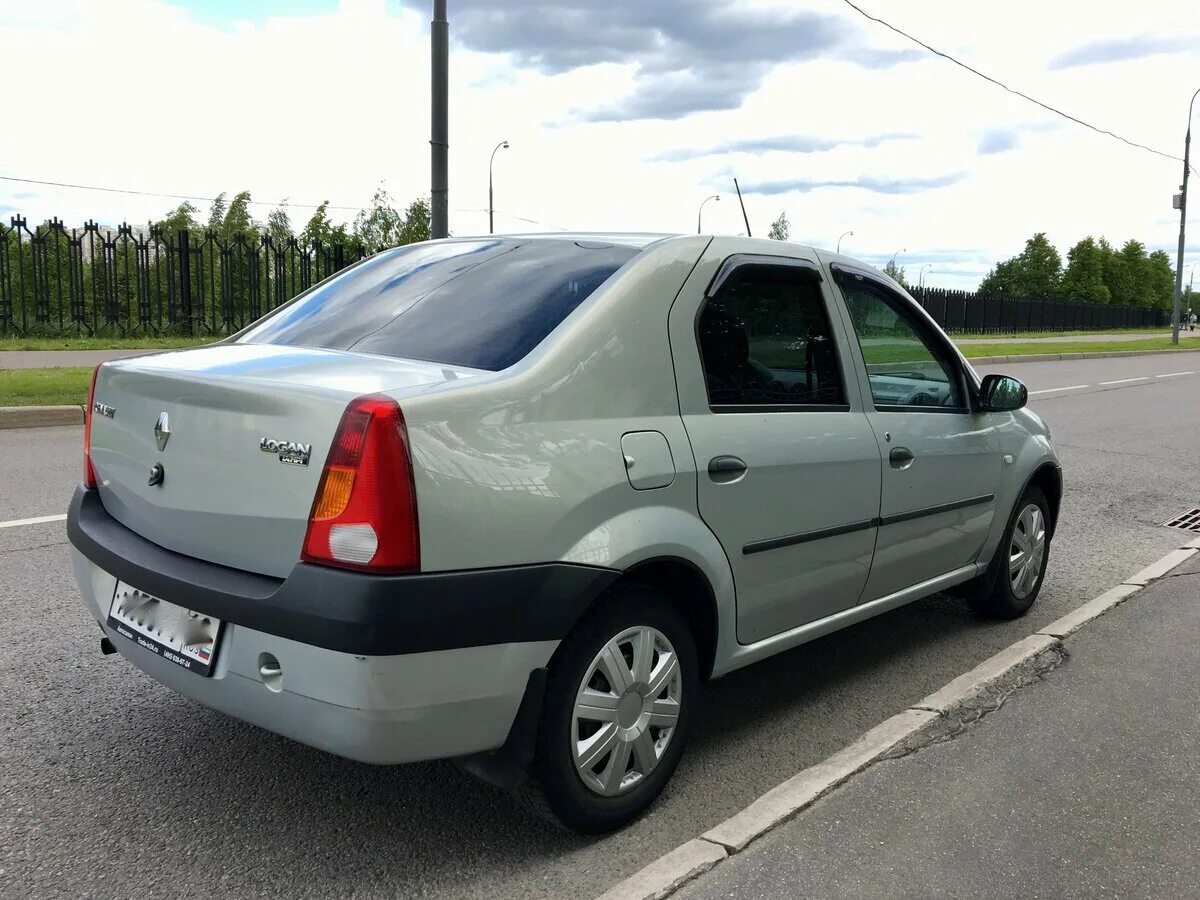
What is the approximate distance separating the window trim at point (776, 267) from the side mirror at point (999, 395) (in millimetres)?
1008

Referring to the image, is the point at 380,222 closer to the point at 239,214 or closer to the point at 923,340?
the point at 239,214

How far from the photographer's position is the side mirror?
4.35 metres

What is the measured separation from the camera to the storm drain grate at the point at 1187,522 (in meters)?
7.21

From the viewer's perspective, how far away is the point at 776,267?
137 inches

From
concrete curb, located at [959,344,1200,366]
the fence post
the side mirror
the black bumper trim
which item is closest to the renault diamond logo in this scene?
the black bumper trim

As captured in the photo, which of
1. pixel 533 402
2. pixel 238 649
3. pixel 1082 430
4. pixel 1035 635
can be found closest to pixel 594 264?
pixel 533 402

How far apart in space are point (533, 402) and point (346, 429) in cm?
46

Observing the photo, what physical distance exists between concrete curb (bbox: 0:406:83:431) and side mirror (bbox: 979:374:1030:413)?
30.5 feet

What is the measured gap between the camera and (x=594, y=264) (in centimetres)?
314

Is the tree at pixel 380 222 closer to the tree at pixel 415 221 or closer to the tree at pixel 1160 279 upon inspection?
the tree at pixel 415 221

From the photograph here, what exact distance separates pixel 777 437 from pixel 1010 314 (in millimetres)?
58384

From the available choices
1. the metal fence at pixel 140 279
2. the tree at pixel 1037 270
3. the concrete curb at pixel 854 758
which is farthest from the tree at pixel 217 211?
the tree at pixel 1037 270

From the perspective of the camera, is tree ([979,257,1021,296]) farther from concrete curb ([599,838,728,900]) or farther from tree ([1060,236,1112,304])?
concrete curb ([599,838,728,900])

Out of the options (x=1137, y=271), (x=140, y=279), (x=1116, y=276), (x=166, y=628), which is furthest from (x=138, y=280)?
(x=1137, y=271)
